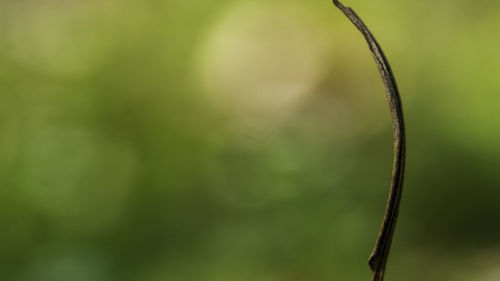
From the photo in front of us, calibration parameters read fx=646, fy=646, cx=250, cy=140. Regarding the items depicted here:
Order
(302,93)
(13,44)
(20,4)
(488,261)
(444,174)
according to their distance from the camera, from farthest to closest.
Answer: (20,4) < (13,44) < (302,93) < (444,174) < (488,261)

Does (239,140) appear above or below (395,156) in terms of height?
below

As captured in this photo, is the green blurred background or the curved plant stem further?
the green blurred background

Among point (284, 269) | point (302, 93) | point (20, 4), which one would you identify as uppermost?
point (20, 4)

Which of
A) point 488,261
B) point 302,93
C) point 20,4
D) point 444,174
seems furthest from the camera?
point 20,4

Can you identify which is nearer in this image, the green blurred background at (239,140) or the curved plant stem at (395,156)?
the curved plant stem at (395,156)

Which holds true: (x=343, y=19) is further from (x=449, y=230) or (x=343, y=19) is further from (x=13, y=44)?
(x=13, y=44)

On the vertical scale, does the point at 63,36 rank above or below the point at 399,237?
above

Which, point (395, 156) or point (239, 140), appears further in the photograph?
point (239, 140)

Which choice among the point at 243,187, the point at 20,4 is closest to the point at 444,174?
the point at 243,187
